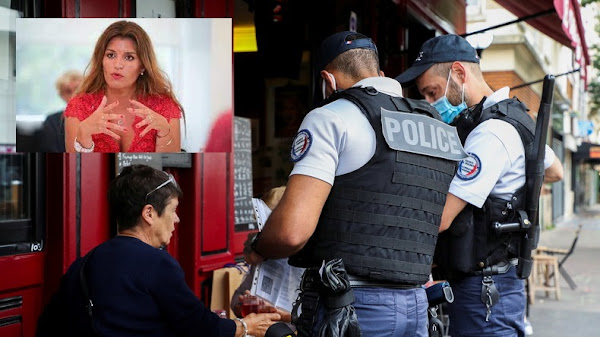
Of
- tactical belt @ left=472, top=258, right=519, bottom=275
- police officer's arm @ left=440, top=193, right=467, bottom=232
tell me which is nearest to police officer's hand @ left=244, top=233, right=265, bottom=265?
police officer's arm @ left=440, top=193, right=467, bottom=232

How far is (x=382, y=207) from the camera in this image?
2.59 m

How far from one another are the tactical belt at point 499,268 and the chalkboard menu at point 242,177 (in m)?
2.85

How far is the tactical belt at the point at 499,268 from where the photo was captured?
11.7ft

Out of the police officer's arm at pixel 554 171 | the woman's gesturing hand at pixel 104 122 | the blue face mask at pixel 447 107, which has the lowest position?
the police officer's arm at pixel 554 171

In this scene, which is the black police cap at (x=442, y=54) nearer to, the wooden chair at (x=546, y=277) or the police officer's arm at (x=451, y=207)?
the police officer's arm at (x=451, y=207)

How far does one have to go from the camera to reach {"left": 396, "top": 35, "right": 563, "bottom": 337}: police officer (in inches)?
134

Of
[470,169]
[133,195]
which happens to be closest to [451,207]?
[470,169]

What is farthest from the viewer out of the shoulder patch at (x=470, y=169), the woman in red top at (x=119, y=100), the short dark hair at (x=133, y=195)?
the shoulder patch at (x=470, y=169)

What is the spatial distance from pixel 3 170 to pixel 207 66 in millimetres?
1506

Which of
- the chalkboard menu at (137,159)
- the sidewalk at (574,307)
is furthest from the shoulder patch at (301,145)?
the sidewalk at (574,307)

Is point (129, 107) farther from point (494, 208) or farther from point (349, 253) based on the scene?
point (494, 208)

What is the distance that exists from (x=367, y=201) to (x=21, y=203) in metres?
2.16

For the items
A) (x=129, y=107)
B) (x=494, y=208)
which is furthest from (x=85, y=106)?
(x=494, y=208)

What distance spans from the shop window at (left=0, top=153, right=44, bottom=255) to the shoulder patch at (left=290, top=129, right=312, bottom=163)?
75.6 inches
